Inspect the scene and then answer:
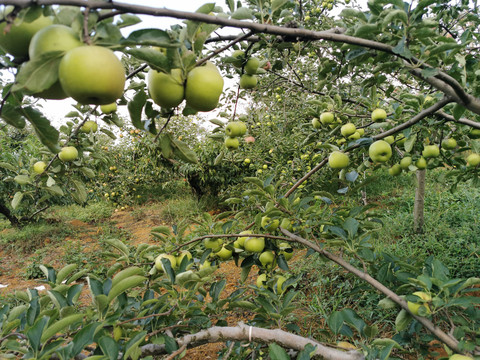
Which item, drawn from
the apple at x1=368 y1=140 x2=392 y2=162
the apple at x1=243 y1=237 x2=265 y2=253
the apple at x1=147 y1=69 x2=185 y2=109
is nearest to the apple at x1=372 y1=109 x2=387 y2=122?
the apple at x1=368 y1=140 x2=392 y2=162

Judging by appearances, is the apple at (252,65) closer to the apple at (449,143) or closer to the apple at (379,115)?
the apple at (379,115)

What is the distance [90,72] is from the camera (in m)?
0.48

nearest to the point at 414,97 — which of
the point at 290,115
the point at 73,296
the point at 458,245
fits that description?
the point at 73,296

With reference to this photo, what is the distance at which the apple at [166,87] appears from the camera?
652 mm

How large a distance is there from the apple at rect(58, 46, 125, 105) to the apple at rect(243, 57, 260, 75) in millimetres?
563

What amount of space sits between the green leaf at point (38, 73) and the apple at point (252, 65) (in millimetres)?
637

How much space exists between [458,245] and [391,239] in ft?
2.01

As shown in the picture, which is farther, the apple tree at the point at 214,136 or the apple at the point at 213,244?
the apple at the point at 213,244

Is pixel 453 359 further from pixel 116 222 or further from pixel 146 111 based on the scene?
pixel 116 222

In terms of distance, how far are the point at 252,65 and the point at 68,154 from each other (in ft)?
3.67

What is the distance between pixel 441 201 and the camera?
4156 mm

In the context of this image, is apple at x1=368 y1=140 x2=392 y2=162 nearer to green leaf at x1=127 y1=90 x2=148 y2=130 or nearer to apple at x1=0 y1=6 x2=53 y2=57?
green leaf at x1=127 y1=90 x2=148 y2=130

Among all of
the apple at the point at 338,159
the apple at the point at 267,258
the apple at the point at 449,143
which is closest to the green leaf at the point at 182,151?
the apple at the point at 267,258

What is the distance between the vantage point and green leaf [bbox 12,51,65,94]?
45 centimetres
